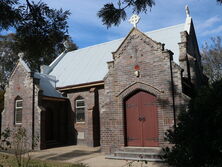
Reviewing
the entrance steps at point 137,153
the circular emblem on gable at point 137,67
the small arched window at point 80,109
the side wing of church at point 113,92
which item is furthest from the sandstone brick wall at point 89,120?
the circular emblem on gable at point 137,67

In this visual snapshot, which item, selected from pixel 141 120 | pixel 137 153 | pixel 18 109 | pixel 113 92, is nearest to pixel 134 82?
pixel 113 92

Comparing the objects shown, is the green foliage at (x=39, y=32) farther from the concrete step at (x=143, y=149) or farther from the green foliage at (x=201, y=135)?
the concrete step at (x=143, y=149)

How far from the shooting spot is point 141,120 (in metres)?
12.7

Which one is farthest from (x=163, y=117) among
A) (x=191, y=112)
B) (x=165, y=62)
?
(x=191, y=112)

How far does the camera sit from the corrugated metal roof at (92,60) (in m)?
18.2

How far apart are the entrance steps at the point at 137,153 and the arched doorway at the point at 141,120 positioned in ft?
1.70

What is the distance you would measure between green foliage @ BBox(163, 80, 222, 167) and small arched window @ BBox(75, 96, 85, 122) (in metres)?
15.0

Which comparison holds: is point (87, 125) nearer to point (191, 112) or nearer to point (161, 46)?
point (161, 46)

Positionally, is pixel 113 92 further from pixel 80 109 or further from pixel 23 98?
pixel 23 98

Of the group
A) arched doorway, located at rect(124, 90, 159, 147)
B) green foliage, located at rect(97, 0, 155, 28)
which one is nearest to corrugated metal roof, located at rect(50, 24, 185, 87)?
arched doorway, located at rect(124, 90, 159, 147)

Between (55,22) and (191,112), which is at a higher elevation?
(55,22)

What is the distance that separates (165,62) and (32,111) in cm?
1066

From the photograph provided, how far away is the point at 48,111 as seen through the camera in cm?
1900

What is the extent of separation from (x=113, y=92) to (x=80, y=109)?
6433 mm
